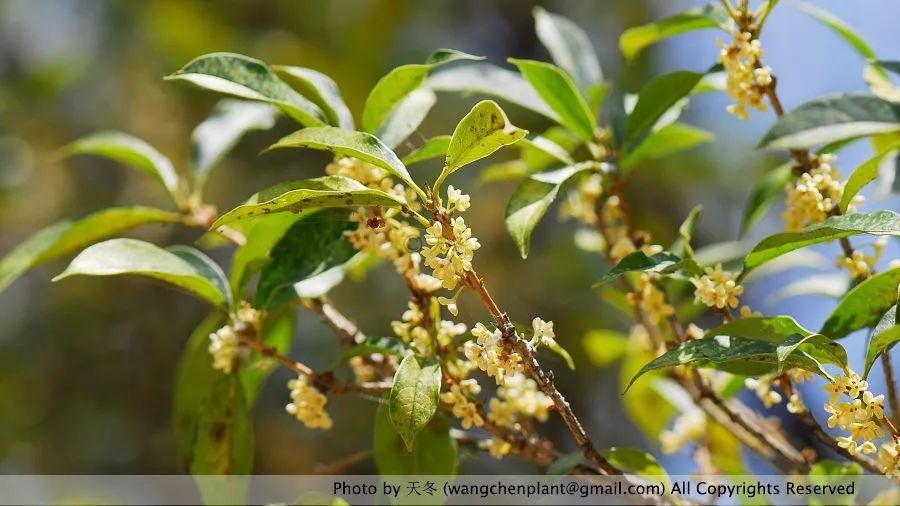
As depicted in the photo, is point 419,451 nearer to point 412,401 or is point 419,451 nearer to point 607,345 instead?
point 412,401

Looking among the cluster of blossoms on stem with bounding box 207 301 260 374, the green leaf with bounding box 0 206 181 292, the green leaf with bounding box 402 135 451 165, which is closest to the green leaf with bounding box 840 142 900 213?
the green leaf with bounding box 402 135 451 165

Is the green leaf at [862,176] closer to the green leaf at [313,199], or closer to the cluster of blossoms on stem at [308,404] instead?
the green leaf at [313,199]

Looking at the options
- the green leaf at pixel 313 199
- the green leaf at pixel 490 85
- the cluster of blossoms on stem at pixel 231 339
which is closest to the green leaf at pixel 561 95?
the green leaf at pixel 490 85

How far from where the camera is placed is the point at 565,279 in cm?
187

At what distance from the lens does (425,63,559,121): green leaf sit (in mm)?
938

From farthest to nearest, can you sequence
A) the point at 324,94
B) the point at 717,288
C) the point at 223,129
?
the point at 223,129 < the point at 324,94 < the point at 717,288

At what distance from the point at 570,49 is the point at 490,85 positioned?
17cm

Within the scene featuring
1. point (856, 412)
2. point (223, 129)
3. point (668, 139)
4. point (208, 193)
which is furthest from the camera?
point (208, 193)

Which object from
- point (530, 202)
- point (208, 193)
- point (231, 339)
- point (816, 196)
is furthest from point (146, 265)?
point (208, 193)

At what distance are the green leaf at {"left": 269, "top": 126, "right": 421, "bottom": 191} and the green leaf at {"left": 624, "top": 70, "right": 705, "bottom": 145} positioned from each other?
1.08 feet

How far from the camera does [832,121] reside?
2.81ft

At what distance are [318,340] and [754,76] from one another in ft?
5.15

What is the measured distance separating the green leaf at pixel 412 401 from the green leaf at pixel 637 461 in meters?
0.23

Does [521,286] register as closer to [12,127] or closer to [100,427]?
[100,427]
